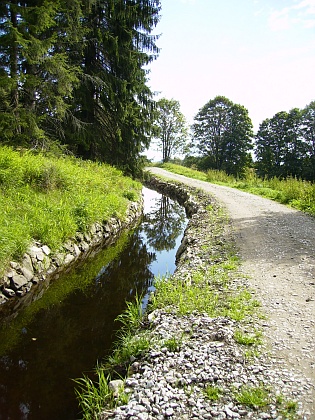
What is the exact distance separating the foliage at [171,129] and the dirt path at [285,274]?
151 ft

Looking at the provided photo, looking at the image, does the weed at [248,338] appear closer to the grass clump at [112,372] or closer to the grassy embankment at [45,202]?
the grass clump at [112,372]

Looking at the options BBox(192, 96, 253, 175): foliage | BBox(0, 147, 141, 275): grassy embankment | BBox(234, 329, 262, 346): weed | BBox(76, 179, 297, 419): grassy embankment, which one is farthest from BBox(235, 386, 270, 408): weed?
BBox(192, 96, 253, 175): foliage

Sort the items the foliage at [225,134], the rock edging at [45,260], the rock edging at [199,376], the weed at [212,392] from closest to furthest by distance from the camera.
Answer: the rock edging at [199,376], the weed at [212,392], the rock edging at [45,260], the foliage at [225,134]

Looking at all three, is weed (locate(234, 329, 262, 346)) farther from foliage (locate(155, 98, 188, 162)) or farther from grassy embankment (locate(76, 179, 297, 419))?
foliage (locate(155, 98, 188, 162))

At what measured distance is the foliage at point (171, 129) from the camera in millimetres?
55688

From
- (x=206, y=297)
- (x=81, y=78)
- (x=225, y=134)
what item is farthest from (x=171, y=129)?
(x=206, y=297)

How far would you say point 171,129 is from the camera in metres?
57.0

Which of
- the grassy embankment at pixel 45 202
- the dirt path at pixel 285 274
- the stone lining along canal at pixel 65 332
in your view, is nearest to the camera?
the stone lining along canal at pixel 65 332

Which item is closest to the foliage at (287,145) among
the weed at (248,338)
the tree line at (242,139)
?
the tree line at (242,139)

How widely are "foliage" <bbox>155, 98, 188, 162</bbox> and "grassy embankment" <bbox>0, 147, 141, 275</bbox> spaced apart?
1759 inches

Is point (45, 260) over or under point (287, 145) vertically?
under

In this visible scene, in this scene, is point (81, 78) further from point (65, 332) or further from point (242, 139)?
point (242, 139)

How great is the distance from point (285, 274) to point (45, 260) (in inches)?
226

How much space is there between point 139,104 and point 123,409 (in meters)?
18.4
